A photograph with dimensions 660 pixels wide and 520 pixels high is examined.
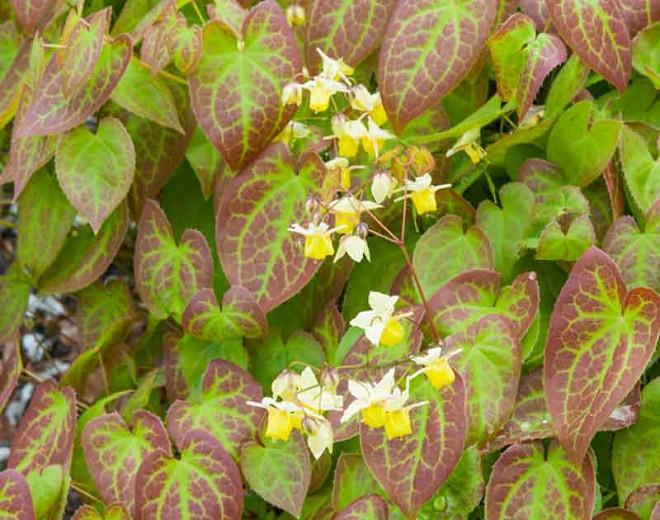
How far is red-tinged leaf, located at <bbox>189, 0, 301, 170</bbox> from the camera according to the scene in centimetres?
151

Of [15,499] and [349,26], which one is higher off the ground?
[349,26]

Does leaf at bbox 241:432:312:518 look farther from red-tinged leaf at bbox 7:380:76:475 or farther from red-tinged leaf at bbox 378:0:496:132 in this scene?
red-tinged leaf at bbox 378:0:496:132

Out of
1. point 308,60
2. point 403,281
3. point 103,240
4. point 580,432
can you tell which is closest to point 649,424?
point 580,432

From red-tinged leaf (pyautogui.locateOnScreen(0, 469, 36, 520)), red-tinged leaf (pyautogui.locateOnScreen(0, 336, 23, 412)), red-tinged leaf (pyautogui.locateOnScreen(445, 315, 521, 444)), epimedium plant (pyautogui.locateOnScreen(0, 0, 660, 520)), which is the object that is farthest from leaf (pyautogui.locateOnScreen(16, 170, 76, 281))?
red-tinged leaf (pyautogui.locateOnScreen(445, 315, 521, 444))

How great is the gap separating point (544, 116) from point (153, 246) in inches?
20.8

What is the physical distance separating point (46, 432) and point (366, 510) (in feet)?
1.49

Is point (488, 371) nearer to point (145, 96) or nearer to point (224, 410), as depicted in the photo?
point (224, 410)

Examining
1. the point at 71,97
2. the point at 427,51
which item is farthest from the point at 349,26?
the point at 71,97

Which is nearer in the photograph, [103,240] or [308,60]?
[308,60]

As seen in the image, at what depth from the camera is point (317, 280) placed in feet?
5.37

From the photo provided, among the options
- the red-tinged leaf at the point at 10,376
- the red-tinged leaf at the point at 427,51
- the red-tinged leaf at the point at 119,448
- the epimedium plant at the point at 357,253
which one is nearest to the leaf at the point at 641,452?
the epimedium plant at the point at 357,253

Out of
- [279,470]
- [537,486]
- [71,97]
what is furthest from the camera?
[71,97]

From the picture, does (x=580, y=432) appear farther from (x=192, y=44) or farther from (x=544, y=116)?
(x=192, y=44)

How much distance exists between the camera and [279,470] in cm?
148
